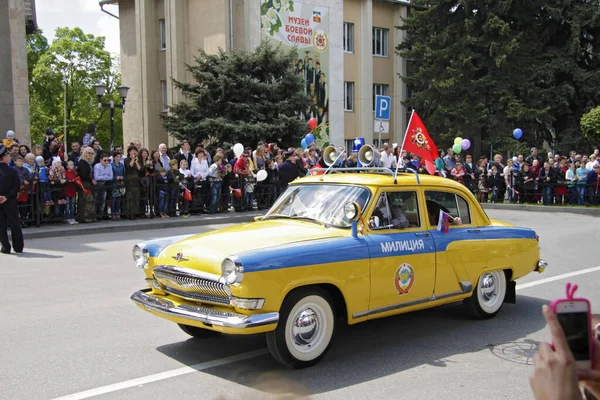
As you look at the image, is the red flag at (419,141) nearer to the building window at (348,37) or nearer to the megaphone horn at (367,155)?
the megaphone horn at (367,155)

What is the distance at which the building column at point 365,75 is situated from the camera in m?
39.9

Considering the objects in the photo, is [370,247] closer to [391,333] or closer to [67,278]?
[391,333]

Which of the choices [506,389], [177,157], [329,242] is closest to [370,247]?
[329,242]

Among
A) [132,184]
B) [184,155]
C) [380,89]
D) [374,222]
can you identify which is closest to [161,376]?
[374,222]

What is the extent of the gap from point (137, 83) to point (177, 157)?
20561 mm

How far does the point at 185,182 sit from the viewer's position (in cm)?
1872

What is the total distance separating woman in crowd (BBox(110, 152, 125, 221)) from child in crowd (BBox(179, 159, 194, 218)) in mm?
1878

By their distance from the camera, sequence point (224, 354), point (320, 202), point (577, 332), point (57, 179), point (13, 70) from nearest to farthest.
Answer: point (577, 332)
point (224, 354)
point (320, 202)
point (57, 179)
point (13, 70)

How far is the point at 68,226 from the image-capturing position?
15.9 m

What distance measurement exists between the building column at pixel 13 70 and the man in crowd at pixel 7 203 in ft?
42.9

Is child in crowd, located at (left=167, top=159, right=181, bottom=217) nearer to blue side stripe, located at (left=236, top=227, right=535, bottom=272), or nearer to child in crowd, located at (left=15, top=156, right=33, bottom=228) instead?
child in crowd, located at (left=15, top=156, right=33, bottom=228)

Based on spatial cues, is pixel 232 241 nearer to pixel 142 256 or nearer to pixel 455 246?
pixel 142 256

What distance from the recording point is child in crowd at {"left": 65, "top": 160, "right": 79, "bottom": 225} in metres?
16.0

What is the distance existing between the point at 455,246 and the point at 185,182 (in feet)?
41.7
